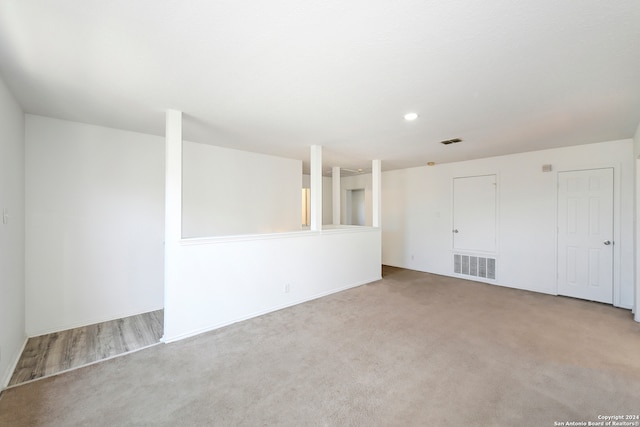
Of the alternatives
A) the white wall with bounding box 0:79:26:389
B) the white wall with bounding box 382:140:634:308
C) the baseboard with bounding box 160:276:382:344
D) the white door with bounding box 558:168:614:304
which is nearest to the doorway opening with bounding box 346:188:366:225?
the white wall with bounding box 382:140:634:308

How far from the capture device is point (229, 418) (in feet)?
5.72

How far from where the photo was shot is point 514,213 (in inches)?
189

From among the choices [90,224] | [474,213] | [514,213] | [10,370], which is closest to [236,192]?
[90,224]

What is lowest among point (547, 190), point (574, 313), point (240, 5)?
point (574, 313)

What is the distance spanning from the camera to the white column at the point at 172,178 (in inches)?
110

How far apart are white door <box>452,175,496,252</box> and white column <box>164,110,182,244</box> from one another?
515 cm

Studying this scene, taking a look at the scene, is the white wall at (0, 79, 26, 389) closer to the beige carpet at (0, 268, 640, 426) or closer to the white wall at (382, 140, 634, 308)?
the beige carpet at (0, 268, 640, 426)

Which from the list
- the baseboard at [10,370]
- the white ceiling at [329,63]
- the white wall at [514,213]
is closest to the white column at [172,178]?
the white ceiling at [329,63]

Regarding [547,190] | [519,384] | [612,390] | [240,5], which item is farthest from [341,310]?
[547,190]

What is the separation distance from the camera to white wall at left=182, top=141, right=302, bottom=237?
4.09 metres

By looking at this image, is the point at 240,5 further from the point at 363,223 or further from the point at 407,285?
the point at 363,223

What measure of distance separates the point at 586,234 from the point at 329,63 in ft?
15.9

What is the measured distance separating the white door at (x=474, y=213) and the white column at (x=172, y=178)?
5149 mm

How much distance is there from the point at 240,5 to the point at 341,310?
11.2 feet
